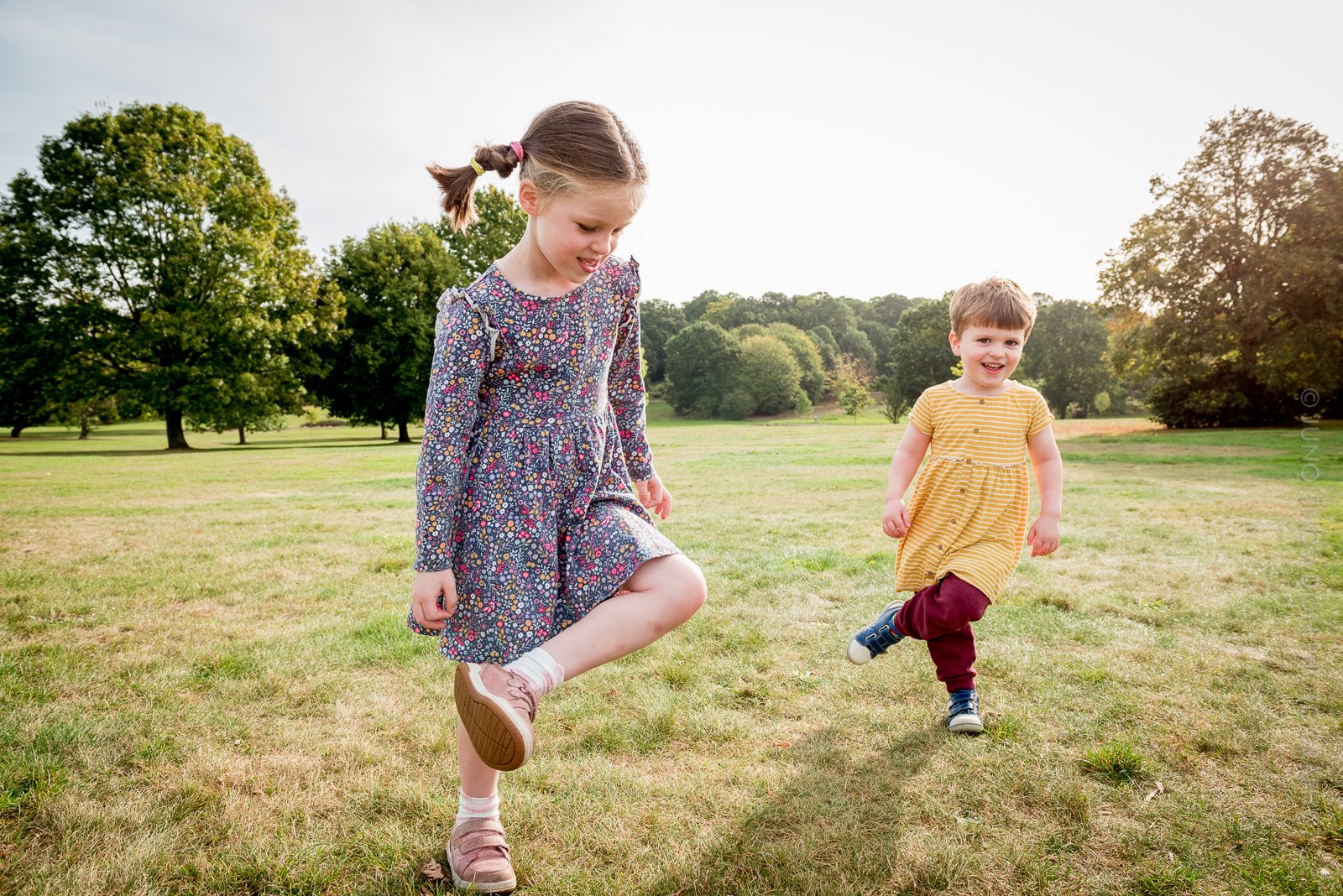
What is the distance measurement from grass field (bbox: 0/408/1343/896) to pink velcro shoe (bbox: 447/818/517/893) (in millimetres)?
75

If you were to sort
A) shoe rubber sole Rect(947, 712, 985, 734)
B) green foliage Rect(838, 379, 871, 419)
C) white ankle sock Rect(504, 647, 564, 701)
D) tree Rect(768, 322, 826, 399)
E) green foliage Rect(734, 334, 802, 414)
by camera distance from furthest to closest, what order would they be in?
1. tree Rect(768, 322, 826, 399)
2. green foliage Rect(734, 334, 802, 414)
3. green foliage Rect(838, 379, 871, 419)
4. shoe rubber sole Rect(947, 712, 985, 734)
5. white ankle sock Rect(504, 647, 564, 701)

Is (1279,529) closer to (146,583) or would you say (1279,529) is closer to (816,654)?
(816,654)

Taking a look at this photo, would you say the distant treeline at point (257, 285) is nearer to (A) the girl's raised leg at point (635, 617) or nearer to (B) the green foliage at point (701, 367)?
(A) the girl's raised leg at point (635, 617)

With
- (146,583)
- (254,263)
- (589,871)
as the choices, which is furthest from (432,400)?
(254,263)

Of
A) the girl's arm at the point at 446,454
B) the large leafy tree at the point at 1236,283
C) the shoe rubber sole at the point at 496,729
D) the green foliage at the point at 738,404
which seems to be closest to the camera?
the shoe rubber sole at the point at 496,729

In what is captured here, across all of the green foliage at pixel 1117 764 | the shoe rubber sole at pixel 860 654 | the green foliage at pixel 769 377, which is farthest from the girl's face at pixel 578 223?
the green foliage at pixel 769 377

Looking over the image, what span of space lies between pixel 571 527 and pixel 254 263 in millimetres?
32070

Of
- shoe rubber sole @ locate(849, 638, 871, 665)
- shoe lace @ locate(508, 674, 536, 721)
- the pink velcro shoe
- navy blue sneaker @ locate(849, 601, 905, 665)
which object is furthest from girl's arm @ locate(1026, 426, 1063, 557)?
the pink velcro shoe

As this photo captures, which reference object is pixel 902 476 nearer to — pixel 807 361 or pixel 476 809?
pixel 476 809

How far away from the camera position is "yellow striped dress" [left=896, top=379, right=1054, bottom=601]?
3299mm

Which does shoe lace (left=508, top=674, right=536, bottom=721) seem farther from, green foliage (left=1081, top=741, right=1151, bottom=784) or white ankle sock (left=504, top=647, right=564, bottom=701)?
Result: green foliage (left=1081, top=741, right=1151, bottom=784)

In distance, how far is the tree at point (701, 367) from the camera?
2798 inches

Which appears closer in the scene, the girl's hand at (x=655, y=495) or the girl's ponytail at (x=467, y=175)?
the girl's ponytail at (x=467, y=175)

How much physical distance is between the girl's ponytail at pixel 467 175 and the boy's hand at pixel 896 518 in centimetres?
212
